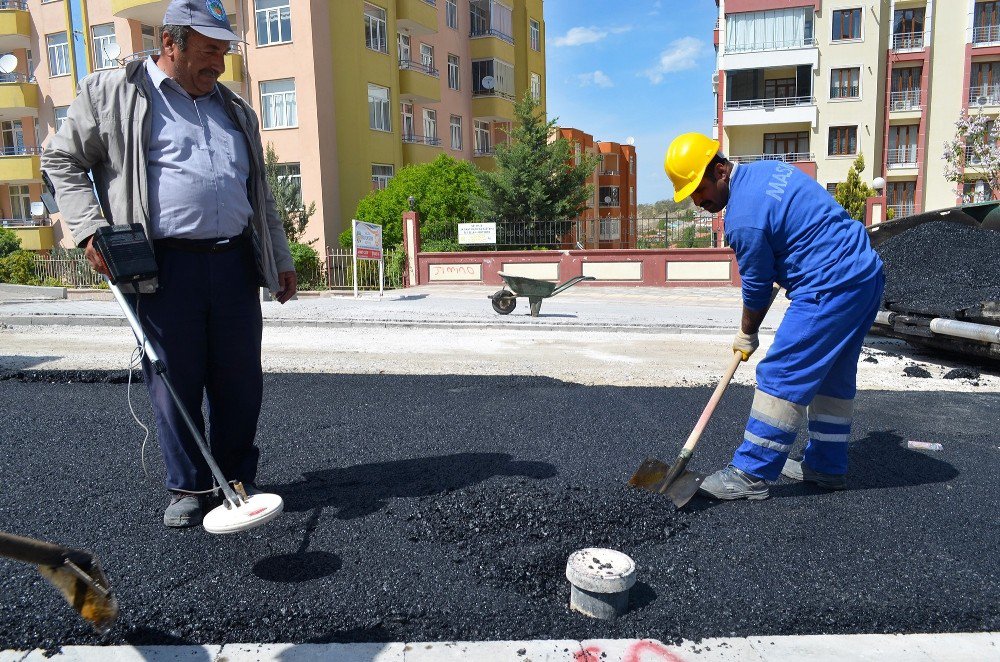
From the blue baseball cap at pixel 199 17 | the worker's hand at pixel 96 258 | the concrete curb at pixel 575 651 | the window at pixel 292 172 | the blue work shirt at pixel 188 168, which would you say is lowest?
the concrete curb at pixel 575 651

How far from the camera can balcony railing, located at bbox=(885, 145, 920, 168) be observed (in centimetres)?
3394

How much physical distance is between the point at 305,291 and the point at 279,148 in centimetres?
696

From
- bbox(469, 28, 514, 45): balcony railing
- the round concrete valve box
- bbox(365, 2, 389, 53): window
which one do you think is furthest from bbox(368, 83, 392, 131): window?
the round concrete valve box

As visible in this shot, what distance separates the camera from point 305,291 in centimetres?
1977

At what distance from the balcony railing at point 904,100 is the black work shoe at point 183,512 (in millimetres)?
38598

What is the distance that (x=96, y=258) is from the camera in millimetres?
2646

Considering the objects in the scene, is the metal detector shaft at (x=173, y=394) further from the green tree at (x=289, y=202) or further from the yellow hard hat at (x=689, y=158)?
the green tree at (x=289, y=202)

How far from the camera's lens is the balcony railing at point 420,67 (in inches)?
1050

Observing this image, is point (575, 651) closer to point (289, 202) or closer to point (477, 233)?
point (477, 233)

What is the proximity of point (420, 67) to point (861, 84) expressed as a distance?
20.5 meters

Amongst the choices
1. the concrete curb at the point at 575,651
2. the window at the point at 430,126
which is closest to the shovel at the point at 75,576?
the concrete curb at the point at 575,651

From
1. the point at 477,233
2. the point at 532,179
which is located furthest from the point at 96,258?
the point at 532,179

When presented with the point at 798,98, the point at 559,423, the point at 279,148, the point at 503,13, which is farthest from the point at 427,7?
the point at 559,423

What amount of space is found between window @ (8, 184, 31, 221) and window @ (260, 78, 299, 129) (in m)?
13.0
